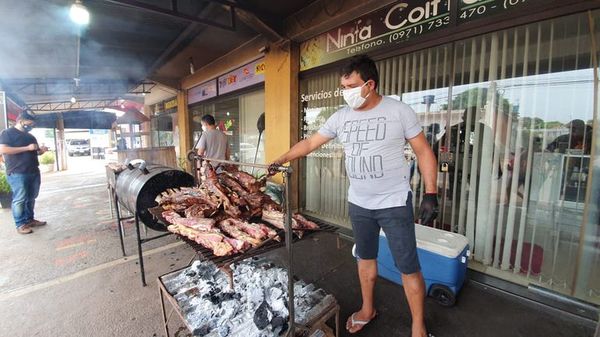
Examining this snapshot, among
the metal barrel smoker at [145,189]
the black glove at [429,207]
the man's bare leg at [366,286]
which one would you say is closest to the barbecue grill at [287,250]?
the man's bare leg at [366,286]

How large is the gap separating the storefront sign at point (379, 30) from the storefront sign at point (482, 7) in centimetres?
14

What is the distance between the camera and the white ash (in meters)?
1.68

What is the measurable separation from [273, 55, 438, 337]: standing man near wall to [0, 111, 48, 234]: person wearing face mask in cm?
538

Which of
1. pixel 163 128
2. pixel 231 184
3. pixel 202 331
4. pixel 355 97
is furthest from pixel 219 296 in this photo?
pixel 163 128

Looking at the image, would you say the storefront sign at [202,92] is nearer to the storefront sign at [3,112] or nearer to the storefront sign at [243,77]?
the storefront sign at [243,77]

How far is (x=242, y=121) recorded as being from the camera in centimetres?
649

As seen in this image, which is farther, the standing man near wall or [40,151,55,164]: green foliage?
[40,151,55,164]: green foliage

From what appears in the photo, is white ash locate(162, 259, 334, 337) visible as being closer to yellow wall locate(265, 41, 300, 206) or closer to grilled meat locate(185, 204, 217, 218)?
grilled meat locate(185, 204, 217, 218)

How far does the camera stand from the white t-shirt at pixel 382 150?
65.2 inches

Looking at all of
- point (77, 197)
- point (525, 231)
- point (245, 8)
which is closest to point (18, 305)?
point (245, 8)

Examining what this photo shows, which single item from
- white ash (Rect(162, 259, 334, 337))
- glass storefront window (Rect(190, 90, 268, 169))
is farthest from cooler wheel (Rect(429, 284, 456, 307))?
glass storefront window (Rect(190, 90, 268, 169))

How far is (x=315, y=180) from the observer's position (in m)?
4.63

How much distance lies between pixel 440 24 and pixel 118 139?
380 inches

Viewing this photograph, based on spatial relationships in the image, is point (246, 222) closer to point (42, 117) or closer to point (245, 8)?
point (245, 8)
